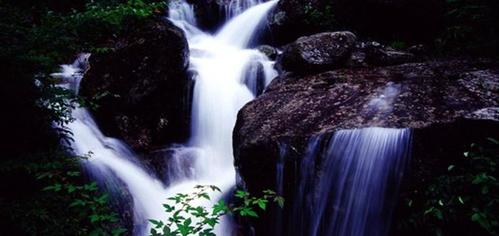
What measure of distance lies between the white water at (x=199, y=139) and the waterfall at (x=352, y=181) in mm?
1841

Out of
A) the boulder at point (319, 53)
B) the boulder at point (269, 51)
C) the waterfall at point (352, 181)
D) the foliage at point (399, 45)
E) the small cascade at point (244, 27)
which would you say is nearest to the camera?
the waterfall at point (352, 181)

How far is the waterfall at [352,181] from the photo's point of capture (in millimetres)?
3713

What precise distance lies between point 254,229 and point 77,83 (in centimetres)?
464

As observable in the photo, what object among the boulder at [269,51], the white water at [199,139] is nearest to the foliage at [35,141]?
the white water at [199,139]

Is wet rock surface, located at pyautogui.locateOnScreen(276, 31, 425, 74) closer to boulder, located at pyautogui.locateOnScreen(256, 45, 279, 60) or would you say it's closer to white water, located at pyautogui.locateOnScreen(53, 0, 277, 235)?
white water, located at pyautogui.locateOnScreen(53, 0, 277, 235)

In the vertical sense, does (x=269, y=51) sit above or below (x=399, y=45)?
below

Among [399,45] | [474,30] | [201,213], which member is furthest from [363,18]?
[201,213]

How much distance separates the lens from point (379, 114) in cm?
408

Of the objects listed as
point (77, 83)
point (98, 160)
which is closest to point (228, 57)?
point (77, 83)

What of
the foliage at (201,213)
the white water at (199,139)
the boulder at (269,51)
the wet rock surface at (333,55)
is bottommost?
the white water at (199,139)

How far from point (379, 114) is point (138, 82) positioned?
439 centimetres

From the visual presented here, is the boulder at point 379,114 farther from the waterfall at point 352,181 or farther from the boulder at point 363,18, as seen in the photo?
the boulder at point 363,18

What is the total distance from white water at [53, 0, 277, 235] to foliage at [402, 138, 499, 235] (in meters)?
2.99

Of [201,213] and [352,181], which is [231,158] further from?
[201,213]
